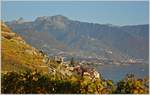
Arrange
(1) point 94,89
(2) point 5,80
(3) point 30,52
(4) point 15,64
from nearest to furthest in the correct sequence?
1. (1) point 94,89
2. (2) point 5,80
3. (4) point 15,64
4. (3) point 30,52

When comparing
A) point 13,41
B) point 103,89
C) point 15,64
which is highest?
point 13,41

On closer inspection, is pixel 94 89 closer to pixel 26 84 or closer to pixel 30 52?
pixel 26 84

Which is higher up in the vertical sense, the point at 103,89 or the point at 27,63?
the point at 27,63

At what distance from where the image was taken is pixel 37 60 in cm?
A: 7575

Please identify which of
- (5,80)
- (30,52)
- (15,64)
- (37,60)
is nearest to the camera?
(5,80)

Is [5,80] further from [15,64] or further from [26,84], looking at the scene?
[15,64]

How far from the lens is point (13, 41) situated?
3413 inches

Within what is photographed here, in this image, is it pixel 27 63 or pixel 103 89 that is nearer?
pixel 103 89

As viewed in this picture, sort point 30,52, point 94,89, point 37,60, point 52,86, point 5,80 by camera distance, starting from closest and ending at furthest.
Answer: point 94,89
point 52,86
point 5,80
point 37,60
point 30,52

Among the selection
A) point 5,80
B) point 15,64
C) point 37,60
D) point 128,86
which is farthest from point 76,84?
point 37,60

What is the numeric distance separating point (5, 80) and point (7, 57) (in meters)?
50.5

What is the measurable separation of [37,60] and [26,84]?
55.6 m

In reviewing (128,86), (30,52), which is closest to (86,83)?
(128,86)

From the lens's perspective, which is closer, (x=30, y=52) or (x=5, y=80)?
(x=5, y=80)
